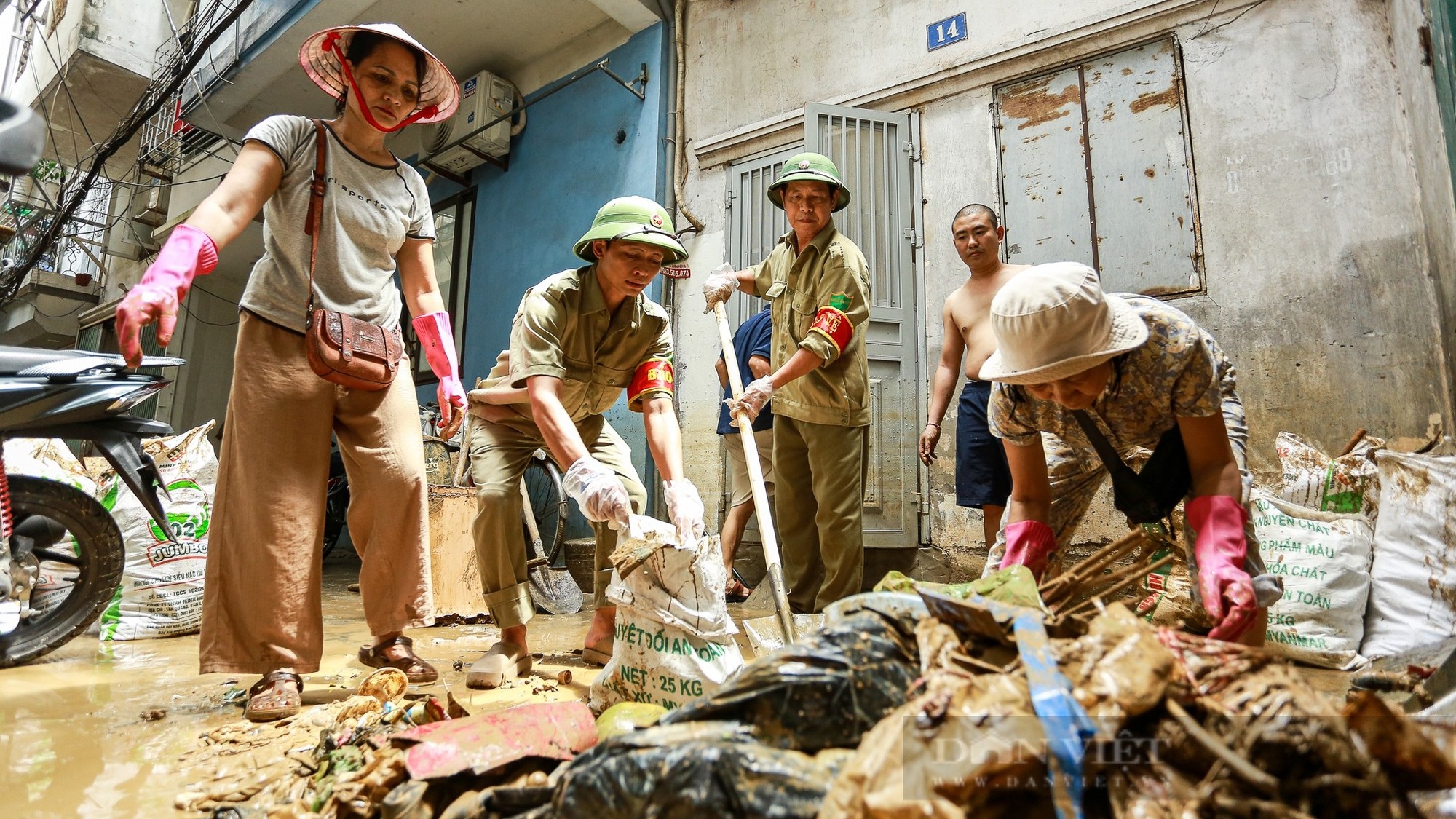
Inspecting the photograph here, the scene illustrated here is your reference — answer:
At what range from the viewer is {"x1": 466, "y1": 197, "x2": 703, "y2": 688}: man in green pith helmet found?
216 cm

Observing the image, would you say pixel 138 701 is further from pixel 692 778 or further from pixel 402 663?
pixel 692 778

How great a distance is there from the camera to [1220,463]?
5.37 feet

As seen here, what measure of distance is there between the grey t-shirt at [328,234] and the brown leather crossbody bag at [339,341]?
0.02 metres

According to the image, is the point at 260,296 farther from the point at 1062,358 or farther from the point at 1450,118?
the point at 1450,118

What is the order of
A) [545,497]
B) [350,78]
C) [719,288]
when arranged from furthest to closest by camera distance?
[545,497], [719,288], [350,78]

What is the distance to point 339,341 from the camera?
1.97 meters

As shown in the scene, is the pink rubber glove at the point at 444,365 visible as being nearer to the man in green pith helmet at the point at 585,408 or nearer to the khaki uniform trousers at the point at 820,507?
the man in green pith helmet at the point at 585,408

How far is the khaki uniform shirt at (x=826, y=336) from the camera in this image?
3076 mm

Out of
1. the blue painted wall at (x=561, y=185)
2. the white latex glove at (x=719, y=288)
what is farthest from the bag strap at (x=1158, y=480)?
the blue painted wall at (x=561, y=185)

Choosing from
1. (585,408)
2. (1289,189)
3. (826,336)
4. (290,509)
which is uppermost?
(1289,189)

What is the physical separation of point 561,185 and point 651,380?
4278mm

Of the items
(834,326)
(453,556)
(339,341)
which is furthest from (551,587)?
(339,341)

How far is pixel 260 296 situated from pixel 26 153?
74 centimetres

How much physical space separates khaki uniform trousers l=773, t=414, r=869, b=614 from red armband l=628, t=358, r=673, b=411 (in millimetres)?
850
